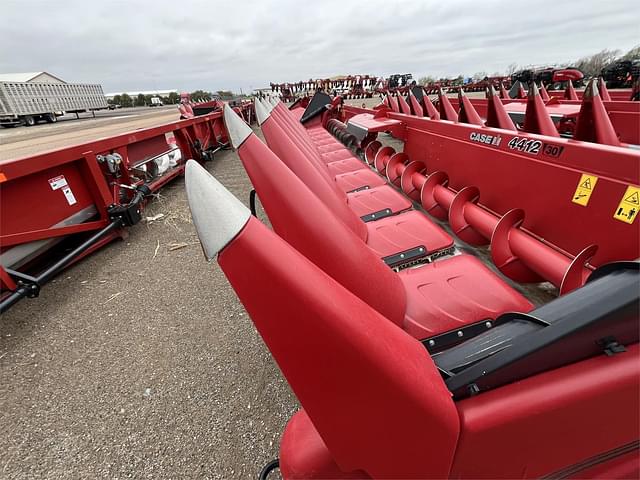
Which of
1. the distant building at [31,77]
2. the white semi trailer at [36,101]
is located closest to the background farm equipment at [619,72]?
the white semi trailer at [36,101]

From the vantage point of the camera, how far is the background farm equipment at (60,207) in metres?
2.03

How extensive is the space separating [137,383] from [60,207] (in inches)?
71.2

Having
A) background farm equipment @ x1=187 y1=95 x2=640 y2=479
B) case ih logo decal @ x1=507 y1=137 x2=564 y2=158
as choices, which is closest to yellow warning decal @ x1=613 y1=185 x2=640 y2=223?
background farm equipment @ x1=187 y1=95 x2=640 y2=479

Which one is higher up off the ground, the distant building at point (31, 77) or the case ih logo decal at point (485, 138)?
the distant building at point (31, 77)

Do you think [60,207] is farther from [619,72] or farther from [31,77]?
[31,77]

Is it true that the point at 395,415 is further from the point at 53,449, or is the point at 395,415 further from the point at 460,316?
the point at 53,449

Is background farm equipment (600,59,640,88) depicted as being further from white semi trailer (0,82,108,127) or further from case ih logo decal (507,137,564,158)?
white semi trailer (0,82,108,127)

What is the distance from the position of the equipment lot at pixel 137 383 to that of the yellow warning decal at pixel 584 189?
5.61 feet

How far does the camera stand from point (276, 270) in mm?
490

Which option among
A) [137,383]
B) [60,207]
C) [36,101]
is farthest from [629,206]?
[36,101]

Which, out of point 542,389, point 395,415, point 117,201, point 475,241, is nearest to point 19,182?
point 117,201

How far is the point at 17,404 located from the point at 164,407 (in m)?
0.76

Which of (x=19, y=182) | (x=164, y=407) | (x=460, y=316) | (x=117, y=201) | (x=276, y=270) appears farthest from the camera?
(x=117, y=201)

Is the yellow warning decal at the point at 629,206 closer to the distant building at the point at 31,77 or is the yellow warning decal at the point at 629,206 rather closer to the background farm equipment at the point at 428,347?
the background farm equipment at the point at 428,347
